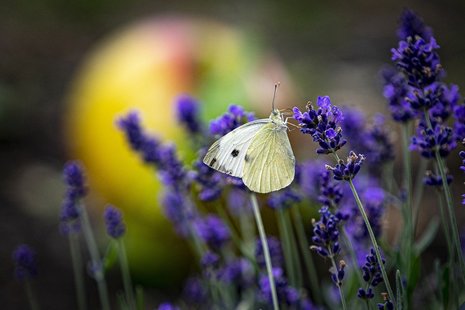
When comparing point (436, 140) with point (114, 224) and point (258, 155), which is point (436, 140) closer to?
point (258, 155)

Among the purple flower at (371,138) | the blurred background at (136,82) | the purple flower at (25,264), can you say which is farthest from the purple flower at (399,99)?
the blurred background at (136,82)

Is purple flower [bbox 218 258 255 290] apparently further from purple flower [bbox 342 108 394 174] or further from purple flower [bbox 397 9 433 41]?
purple flower [bbox 397 9 433 41]

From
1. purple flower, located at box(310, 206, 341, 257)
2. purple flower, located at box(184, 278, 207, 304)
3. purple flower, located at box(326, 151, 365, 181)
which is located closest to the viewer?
purple flower, located at box(326, 151, 365, 181)

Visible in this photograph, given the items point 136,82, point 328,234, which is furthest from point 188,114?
point 136,82

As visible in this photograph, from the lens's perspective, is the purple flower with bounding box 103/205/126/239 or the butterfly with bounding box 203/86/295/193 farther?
the purple flower with bounding box 103/205/126/239

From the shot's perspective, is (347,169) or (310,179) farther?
→ (310,179)

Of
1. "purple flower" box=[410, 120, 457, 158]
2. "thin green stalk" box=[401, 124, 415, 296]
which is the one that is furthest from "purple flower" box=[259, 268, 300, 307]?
"purple flower" box=[410, 120, 457, 158]

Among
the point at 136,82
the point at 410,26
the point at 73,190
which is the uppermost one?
the point at 136,82
